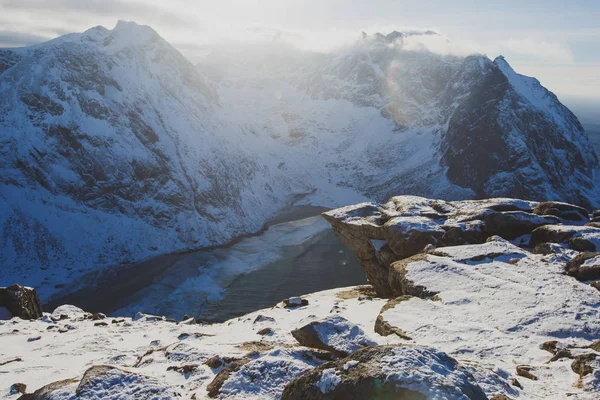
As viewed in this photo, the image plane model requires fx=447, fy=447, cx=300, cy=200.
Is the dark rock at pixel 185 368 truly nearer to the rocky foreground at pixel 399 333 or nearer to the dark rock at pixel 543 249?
the rocky foreground at pixel 399 333

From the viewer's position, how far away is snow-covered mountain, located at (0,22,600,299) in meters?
82.6

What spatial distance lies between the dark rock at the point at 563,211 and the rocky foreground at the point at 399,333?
0.11 metres

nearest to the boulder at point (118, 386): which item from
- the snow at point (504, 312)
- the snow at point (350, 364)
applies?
the snow at point (350, 364)

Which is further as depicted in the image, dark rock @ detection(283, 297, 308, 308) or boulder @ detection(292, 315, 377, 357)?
dark rock @ detection(283, 297, 308, 308)

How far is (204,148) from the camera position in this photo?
110250 millimetres

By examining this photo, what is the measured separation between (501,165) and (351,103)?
74180 mm

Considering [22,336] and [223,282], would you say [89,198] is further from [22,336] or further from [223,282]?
[22,336]

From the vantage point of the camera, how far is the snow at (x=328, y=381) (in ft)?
29.7

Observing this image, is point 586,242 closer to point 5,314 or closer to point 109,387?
point 109,387

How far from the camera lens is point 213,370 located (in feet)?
43.9

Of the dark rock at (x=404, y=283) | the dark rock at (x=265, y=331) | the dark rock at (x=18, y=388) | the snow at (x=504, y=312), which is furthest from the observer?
the dark rock at (x=404, y=283)

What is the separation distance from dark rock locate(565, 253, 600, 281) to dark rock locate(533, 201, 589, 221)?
9913mm

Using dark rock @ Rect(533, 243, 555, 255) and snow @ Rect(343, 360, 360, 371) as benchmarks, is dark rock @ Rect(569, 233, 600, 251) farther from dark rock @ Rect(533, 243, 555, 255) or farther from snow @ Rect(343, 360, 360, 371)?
snow @ Rect(343, 360, 360, 371)

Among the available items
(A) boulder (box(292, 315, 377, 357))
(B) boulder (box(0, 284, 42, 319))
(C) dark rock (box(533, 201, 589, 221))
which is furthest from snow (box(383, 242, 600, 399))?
(B) boulder (box(0, 284, 42, 319))
